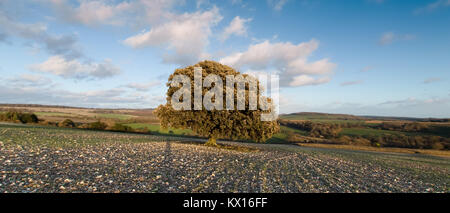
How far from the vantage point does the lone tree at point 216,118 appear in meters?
26.2

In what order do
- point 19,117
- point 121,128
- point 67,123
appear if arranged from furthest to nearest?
point 121,128 → point 67,123 → point 19,117

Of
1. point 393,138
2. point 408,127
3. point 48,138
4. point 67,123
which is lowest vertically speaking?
point 393,138

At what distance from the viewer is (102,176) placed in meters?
11.4

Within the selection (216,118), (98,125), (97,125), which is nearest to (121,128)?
(98,125)

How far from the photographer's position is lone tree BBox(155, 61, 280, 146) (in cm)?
2617

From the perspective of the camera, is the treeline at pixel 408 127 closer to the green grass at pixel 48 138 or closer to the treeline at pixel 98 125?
the green grass at pixel 48 138

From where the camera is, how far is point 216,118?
26.0 metres

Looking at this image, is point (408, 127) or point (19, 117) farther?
point (408, 127)

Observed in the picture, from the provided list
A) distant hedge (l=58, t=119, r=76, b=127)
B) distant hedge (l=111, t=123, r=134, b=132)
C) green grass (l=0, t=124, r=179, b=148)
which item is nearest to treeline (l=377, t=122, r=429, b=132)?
green grass (l=0, t=124, r=179, b=148)

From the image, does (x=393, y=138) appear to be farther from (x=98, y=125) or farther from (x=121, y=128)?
(x=98, y=125)
